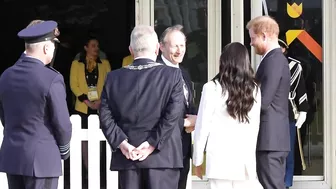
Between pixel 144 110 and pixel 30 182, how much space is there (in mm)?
855

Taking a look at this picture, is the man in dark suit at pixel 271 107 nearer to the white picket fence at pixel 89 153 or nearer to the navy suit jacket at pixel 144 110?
the navy suit jacket at pixel 144 110

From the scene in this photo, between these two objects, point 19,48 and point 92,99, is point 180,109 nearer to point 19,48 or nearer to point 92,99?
point 92,99

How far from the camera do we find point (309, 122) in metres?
6.79

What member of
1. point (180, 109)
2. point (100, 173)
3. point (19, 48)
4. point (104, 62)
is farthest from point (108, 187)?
point (19, 48)

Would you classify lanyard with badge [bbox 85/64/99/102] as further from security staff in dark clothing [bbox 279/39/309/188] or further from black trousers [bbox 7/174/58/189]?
black trousers [bbox 7/174/58/189]

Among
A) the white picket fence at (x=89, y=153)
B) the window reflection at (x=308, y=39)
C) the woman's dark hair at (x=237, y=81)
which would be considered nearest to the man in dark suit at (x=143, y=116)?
the woman's dark hair at (x=237, y=81)

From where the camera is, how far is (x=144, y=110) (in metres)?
4.19

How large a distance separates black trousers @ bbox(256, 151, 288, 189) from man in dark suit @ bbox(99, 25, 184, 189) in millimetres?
910

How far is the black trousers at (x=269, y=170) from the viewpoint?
4930 mm

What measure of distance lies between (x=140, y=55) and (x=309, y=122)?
306cm

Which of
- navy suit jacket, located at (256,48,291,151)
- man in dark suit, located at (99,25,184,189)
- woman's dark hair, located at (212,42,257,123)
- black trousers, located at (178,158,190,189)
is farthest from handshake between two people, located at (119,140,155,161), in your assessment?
navy suit jacket, located at (256,48,291,151)

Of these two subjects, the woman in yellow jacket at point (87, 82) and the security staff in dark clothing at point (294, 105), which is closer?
the security staff in dark clothing at point (294, 105)

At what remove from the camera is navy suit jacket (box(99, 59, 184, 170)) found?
419 centimetres

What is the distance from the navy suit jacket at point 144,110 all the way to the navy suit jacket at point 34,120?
315 mm
